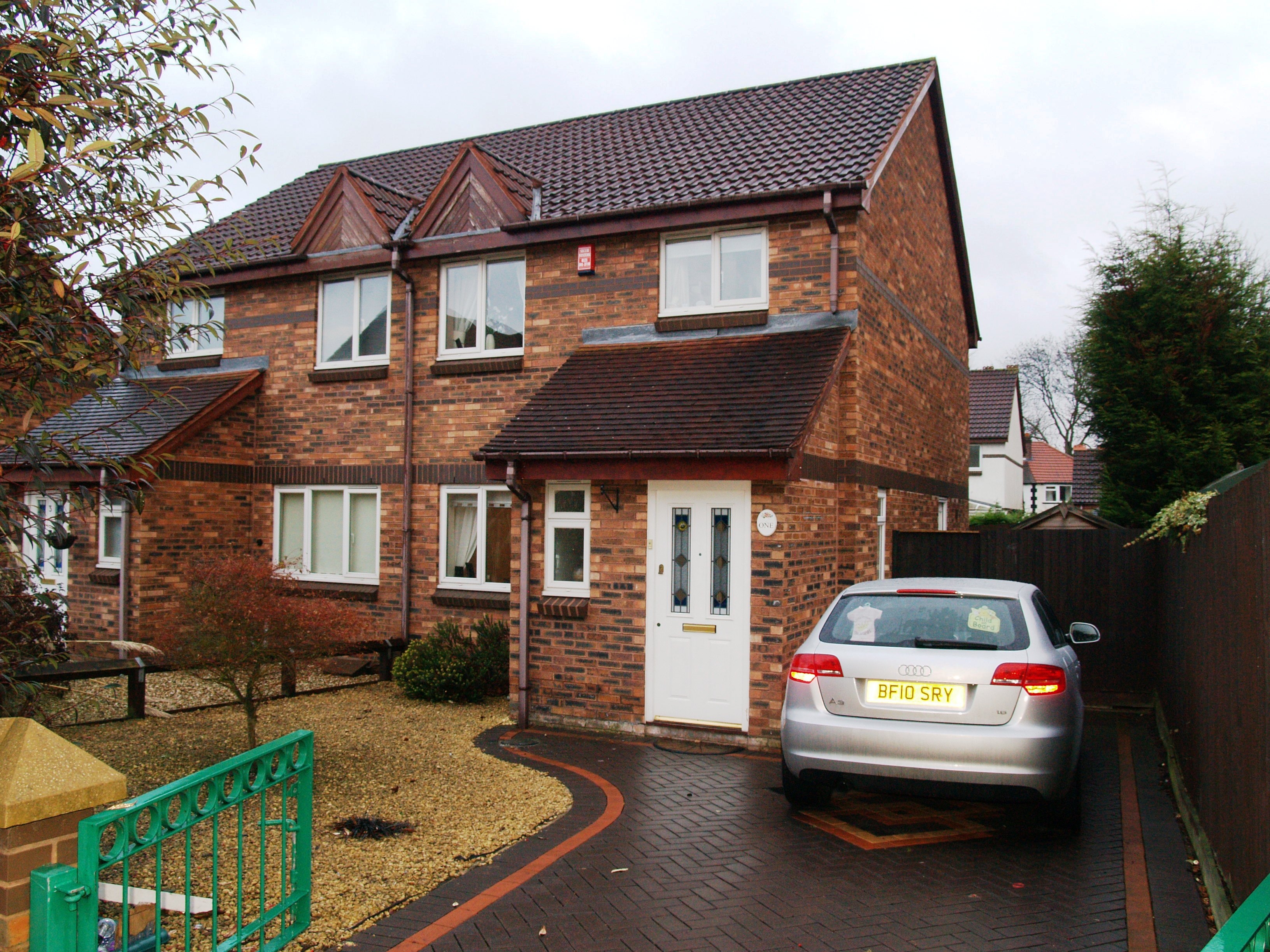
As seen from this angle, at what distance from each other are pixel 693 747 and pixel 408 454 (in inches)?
232

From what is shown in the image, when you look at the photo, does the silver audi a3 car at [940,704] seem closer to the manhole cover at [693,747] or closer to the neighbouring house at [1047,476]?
the manhole cover at [693,747]

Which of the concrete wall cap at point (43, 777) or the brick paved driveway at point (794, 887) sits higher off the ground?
the concrete wall cap at point (43, 777)

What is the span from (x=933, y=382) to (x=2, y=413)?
12.4m

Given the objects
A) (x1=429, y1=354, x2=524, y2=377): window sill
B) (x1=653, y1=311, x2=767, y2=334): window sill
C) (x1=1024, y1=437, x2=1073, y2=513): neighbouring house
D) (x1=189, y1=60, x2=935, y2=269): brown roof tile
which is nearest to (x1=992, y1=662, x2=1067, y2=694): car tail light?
(x1=653, y1=311, x2=767, y2=334): window sill

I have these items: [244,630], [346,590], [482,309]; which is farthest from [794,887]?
[346,590]

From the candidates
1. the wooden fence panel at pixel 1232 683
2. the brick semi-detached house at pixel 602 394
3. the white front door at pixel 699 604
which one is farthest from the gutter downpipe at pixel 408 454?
the wooden fence panel at pixel 1232 683

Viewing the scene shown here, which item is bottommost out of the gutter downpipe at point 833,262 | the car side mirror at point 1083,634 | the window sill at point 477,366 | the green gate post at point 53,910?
the green gate post at point 53,910

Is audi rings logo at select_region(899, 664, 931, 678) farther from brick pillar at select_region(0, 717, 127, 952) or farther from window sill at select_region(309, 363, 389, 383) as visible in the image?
window sill at select_region(309, 363, 389, 383)

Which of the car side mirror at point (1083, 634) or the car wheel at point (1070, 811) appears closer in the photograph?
the car wheel at point (1070, 811)

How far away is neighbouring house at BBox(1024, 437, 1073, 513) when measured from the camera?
48.5 m

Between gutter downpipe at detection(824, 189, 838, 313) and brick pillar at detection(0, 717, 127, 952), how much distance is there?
328 inches

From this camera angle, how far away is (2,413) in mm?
4422

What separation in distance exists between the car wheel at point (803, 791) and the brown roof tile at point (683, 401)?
9.27 feet

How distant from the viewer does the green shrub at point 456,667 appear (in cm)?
1066
